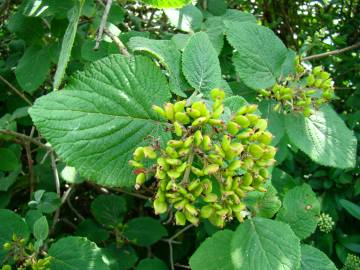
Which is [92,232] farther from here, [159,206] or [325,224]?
[159,206]

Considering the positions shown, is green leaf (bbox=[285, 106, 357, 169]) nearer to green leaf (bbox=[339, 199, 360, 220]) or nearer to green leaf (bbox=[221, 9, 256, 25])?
green leaf (bbox=[221, 9, 256, 25])

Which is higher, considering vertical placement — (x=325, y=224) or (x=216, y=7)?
(x=216, y=7)

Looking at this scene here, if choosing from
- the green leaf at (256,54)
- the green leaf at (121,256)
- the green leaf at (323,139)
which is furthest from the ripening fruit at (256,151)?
the green leaf at (121,256)

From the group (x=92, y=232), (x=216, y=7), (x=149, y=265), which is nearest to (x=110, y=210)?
(x=92, y=232)

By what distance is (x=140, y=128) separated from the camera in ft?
3.05

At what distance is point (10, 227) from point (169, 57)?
79 cm

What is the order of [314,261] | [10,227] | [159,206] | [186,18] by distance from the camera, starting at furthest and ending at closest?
[186,18]
[10,227]
[314,261]
[159,206]

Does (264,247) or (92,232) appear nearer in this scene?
(264,247)

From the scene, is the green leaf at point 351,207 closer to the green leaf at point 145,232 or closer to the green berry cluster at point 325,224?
the green berry cluster at point 325,224

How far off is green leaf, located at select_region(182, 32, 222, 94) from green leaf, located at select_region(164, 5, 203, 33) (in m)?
0.45

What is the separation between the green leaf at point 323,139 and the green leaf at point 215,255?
0.36 meters

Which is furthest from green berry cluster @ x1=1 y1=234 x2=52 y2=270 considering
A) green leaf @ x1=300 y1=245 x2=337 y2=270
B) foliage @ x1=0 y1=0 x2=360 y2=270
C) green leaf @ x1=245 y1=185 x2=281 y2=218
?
green leaf @ x1=300 y1=245 x2=337 y2=270

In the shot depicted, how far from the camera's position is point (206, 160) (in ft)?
2.72

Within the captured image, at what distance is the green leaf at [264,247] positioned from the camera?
946mm
